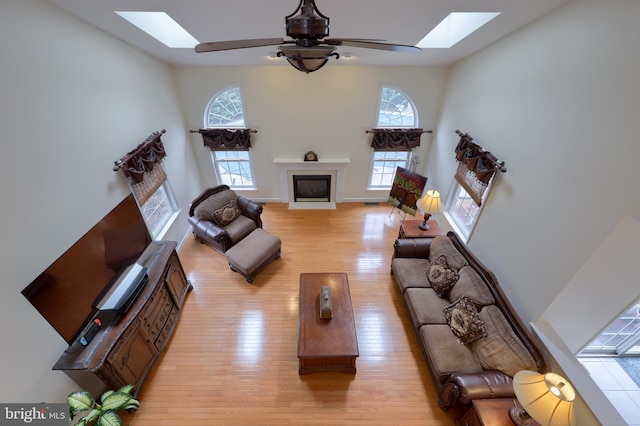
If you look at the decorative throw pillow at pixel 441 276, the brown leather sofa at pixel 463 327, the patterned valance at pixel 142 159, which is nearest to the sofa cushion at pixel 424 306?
the brown leather sofa at pixel 463 327

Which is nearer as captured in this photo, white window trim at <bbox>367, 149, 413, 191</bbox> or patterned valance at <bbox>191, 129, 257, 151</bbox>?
patterned valance at <bbox>191, 129, 257, 151</bbox>

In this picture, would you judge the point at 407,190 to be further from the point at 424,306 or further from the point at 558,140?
the point at 558,140

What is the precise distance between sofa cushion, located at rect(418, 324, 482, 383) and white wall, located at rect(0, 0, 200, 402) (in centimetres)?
381

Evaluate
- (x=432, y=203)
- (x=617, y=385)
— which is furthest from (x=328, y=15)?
(x=617, y=385)

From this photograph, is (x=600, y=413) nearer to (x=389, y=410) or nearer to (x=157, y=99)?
(x=389, y=410)

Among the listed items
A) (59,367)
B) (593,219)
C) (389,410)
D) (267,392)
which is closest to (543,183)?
(593,219)

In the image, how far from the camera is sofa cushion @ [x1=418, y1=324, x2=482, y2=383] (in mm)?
2764

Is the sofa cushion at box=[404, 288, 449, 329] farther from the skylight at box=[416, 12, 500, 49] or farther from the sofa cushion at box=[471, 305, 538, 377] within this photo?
the skylight at box=[416, 12, 500, 49]

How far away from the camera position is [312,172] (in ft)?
19.6

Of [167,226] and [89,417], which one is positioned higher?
[167,226]

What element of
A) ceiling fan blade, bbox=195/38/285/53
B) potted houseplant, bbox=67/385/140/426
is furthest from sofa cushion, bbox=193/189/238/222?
ceiling fan blade, bbox=195/38/285/53

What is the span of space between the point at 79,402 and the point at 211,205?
3.16m

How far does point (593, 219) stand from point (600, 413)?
5.17ft

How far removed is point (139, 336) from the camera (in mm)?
2879
